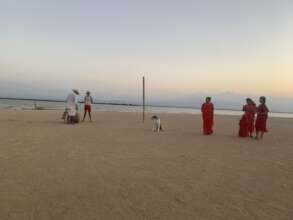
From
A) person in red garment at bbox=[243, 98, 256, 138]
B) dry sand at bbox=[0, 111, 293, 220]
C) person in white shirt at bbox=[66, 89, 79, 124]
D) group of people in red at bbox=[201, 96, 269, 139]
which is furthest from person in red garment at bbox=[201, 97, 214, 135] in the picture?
person in white shirt at bbox=[66, 89, 79, 124]

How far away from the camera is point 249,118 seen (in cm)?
1393

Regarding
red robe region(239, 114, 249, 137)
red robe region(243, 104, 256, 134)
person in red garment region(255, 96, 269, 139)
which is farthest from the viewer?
red robe region(239, 114, 249, 137)

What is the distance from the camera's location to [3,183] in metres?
5.31

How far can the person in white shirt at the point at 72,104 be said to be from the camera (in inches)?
658

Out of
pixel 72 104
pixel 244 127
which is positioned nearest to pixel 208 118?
pixel 244 127

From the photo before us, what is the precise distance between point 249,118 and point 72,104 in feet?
28.3

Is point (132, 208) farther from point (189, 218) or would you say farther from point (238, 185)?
point (238, 185)

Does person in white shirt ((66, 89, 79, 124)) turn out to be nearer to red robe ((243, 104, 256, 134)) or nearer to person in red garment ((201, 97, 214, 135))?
person in red garment ((201, 97, 214, 135))

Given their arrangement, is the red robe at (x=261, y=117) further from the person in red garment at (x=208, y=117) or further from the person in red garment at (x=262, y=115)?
the person in red garment at (x=208, y=117)

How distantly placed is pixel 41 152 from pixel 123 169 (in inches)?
103

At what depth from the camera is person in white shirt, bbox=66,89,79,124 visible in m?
16.7

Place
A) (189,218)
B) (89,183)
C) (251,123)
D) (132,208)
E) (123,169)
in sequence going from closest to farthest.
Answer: (189,218) < (132,208) < (89,183) < (123,169) < (251,123)

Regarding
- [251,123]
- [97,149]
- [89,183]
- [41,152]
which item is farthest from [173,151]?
[251,123]

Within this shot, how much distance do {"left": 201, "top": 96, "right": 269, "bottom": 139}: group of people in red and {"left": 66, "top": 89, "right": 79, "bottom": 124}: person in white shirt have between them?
6403 millimetres
